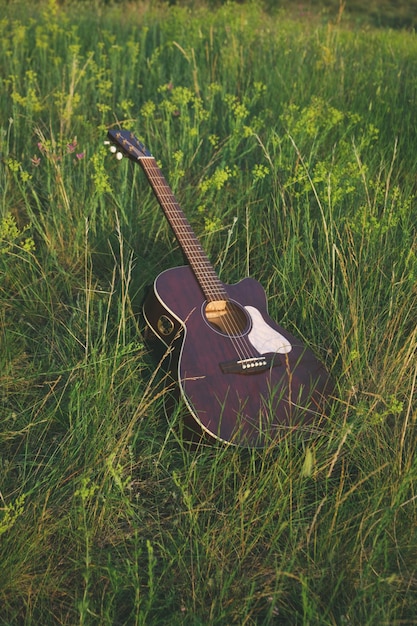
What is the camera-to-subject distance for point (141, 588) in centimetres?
219

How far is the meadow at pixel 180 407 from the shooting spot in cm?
214

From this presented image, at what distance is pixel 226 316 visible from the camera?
3.02 metres

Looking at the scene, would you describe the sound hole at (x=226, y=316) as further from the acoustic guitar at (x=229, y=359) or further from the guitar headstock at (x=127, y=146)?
the guitar headstock at (x=127, y=146)

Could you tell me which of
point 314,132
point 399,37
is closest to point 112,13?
point 399,37

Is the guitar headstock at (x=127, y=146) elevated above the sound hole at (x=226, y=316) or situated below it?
above

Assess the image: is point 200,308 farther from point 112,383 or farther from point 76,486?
point 76,486

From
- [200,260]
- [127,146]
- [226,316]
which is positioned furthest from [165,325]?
[127,146]

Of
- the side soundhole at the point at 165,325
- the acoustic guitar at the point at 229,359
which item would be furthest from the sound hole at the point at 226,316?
the side soundhole at the point at 165,325

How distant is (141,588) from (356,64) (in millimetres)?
4246

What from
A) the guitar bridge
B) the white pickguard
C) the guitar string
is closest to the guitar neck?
the guitar string

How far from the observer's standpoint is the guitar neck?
3.02 meters

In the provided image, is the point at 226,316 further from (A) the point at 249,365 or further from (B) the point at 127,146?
(B) the point at 127,146

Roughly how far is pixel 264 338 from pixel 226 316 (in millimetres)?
195

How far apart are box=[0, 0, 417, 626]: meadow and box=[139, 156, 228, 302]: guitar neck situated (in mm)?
205
